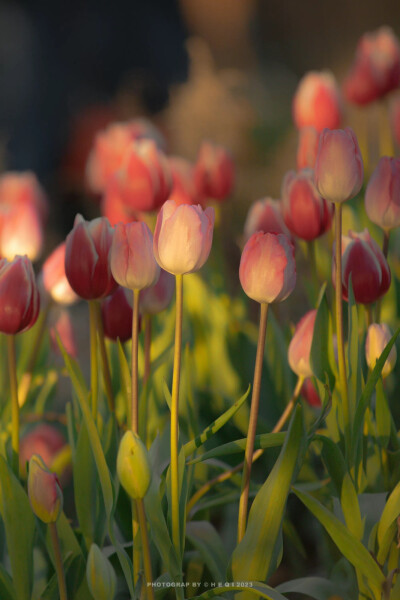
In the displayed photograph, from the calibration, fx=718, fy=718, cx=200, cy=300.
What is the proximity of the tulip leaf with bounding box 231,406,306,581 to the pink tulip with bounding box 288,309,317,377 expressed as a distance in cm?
9

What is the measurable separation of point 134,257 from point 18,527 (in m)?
0.20

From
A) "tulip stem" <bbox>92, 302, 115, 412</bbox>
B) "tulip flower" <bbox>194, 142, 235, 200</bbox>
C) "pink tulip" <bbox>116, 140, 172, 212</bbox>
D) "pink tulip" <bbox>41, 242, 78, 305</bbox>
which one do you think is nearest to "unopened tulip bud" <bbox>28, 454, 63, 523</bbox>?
"tulip stem" <bbox>92, 302, 115, 412</bbox>

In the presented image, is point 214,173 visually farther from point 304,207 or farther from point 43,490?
point 43,490

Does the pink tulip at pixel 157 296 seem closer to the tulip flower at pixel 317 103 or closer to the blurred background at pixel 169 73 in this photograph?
the tulip flower at pixel 317 103

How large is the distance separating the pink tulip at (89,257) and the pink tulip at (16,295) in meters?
0.03

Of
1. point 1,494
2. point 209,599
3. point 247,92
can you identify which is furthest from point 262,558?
point 247,92

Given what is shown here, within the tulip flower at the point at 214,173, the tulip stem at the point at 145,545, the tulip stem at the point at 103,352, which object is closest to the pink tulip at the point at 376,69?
the tulip flower at the point at 214,173

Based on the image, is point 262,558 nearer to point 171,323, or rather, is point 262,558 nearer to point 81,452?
point 81,452

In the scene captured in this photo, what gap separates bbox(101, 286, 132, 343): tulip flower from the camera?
1.81ft

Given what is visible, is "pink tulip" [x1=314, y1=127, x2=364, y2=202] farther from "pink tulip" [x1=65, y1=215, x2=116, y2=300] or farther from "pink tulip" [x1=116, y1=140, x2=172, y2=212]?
"pink tulip" [x1=116, y1=140, x2=172, y2=212]

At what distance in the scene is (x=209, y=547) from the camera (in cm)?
53

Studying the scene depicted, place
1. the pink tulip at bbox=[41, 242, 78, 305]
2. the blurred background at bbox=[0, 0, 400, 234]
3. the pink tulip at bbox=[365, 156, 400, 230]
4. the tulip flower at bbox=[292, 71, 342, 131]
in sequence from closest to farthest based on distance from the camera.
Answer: the pink tulip at bbox=[365, 156, 400, 230], the pink tulip at bbox=[41, 242, 78, 305], the tulip flower at bbox=[292, 71, 342, 131], the blurred background at bbox=[0, 0, 400, 234]

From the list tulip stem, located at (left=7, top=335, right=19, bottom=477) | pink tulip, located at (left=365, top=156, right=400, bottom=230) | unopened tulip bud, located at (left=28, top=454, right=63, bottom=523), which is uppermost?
pink tulip, located at (left=365, top=156, right=400, bottom=230)

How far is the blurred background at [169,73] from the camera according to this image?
2.22 metres
